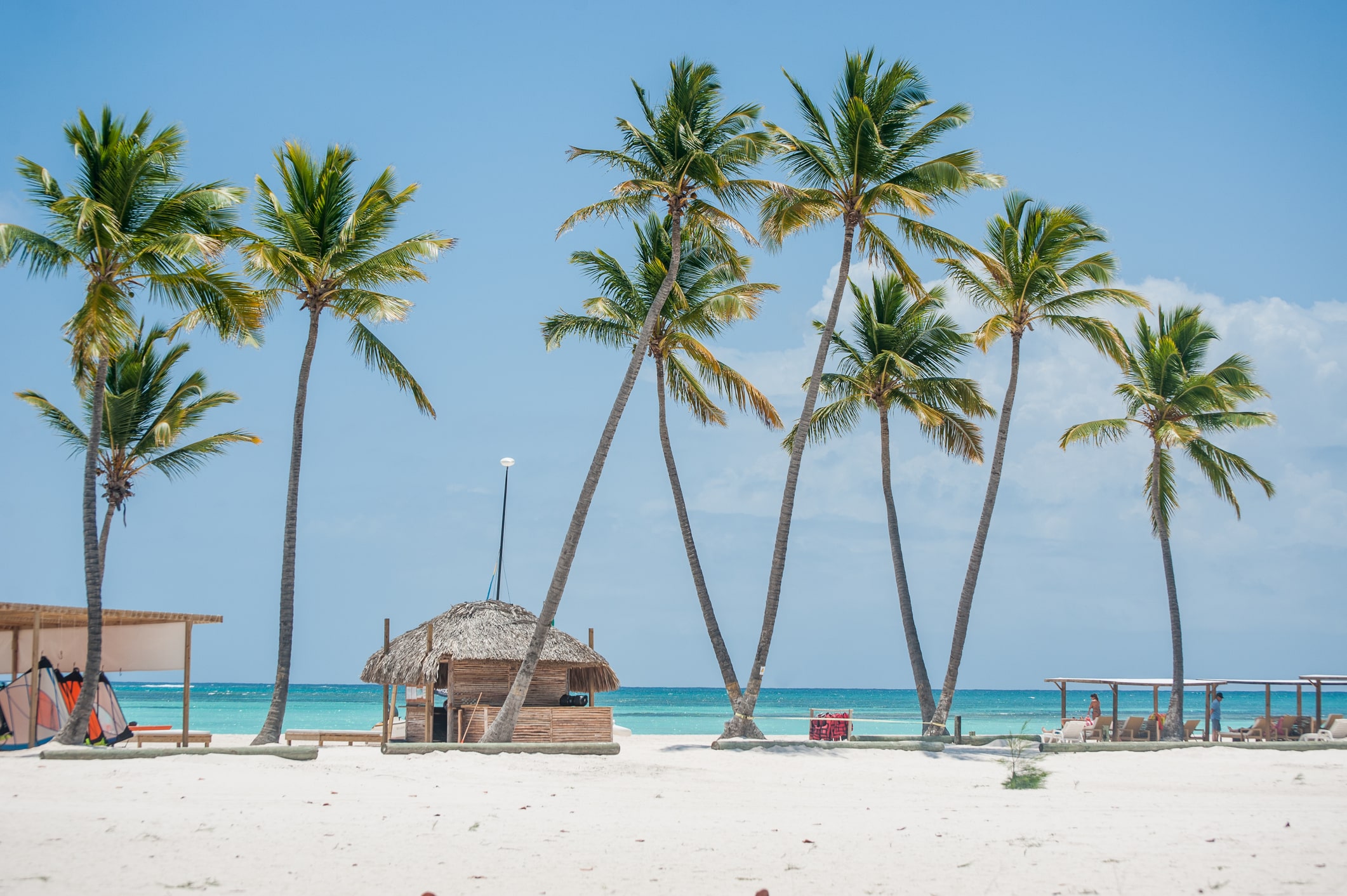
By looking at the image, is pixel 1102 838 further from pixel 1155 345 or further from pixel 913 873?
pixel 1155 345

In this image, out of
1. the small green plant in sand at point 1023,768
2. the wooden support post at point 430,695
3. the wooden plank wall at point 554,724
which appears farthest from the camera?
the wooden support post at point 430,695

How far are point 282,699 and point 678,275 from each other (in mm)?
10092

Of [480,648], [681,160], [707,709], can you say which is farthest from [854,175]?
[707,709]

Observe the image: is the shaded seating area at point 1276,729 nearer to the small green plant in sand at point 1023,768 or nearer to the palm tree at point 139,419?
the small green plant in sand at point 1023,768

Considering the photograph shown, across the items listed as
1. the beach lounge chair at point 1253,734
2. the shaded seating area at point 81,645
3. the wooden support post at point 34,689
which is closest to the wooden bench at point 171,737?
the shaded seating area at point 81,645

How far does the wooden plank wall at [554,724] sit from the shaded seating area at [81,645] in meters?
4.14

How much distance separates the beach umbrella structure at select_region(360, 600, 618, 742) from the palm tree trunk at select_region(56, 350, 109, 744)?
4.65 meters

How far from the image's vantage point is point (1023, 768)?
1478cm

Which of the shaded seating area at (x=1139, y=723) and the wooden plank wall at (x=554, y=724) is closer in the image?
the wooden plank wall at (x=554, y=724)

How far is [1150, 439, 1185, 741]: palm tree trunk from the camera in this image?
70.5ft

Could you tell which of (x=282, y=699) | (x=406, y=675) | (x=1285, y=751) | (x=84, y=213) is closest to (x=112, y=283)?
(x=84, y=213)

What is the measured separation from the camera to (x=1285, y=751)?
1727cm

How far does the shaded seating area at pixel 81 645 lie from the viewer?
1403 centimetres

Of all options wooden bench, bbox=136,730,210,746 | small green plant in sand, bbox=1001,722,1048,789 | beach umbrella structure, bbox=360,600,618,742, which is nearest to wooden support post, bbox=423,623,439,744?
beach umbrella structure, bbox=360,600,618,742
